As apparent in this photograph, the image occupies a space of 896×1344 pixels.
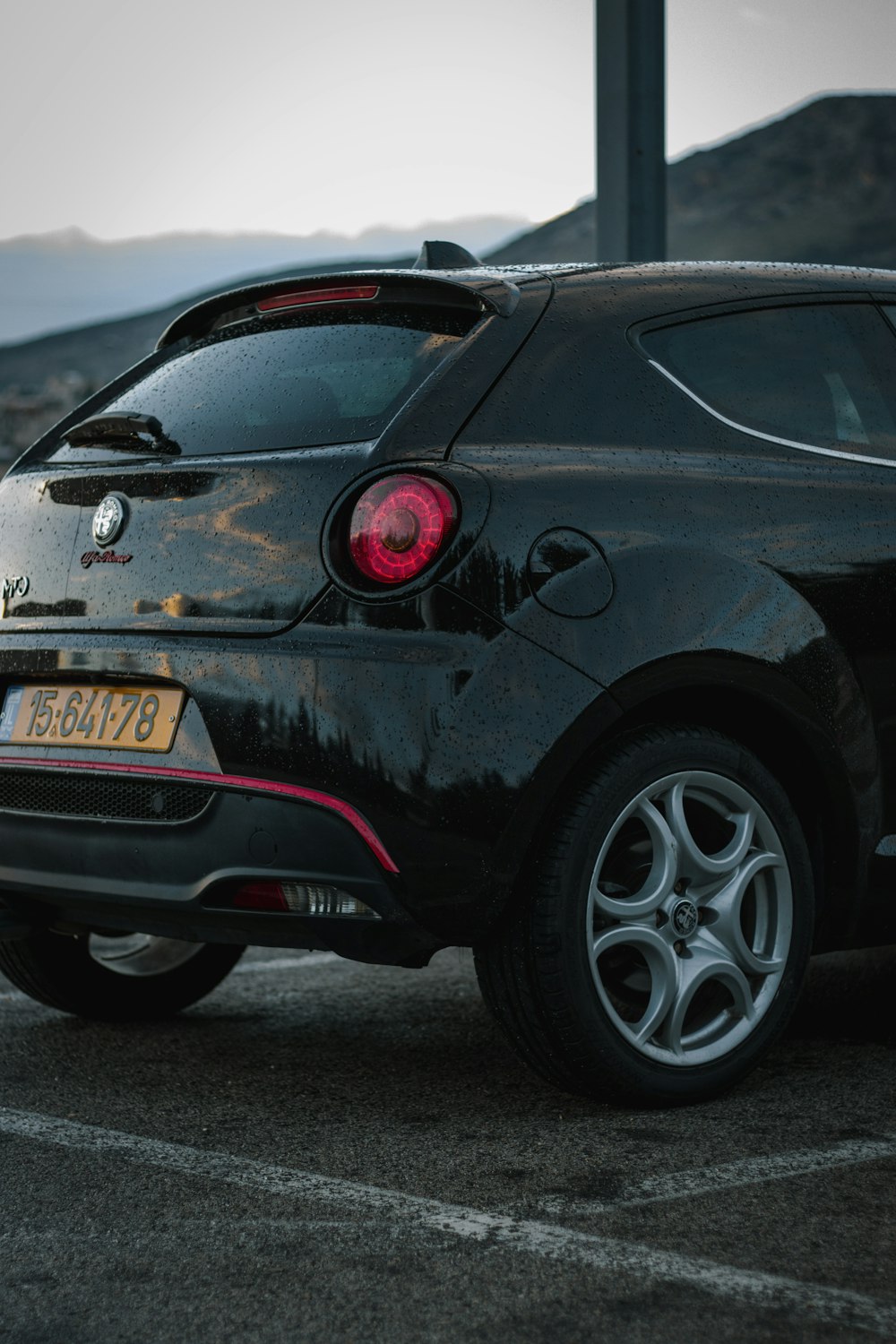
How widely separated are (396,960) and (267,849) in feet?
1.07

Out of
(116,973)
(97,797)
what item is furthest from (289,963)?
(97,797)

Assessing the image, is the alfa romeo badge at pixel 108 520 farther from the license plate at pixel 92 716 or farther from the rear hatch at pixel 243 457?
the license plate at pixel 92 716

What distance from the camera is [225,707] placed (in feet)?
10.2

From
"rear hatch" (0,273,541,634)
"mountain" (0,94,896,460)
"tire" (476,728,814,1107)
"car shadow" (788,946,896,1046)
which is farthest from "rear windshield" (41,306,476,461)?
"mountain" (0,94,896,460)

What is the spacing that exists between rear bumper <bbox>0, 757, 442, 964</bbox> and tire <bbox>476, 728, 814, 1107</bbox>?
0.25 meters

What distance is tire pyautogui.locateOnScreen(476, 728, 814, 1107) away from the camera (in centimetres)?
320

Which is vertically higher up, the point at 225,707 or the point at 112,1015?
the point at 225,707

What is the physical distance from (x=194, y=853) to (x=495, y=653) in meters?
0.68

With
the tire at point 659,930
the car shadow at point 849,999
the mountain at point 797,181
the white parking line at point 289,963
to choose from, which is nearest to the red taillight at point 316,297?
the tire at point 659,930

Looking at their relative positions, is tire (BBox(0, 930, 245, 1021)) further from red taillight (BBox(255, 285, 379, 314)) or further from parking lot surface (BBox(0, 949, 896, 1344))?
red taillight (BBox(255, 285, 379, 314))

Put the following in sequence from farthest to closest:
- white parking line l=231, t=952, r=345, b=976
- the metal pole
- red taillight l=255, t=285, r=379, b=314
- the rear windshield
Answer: the metal pole → white parking line l=231, t=952, r=345, b=976 → red taillight l=255, t=285, r=379, b=314 → the rear windshield

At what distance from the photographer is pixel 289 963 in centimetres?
541

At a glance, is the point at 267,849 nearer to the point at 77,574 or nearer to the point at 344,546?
the point at 344,546

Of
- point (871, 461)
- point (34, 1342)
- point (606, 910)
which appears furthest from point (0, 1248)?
point (871, 461)
